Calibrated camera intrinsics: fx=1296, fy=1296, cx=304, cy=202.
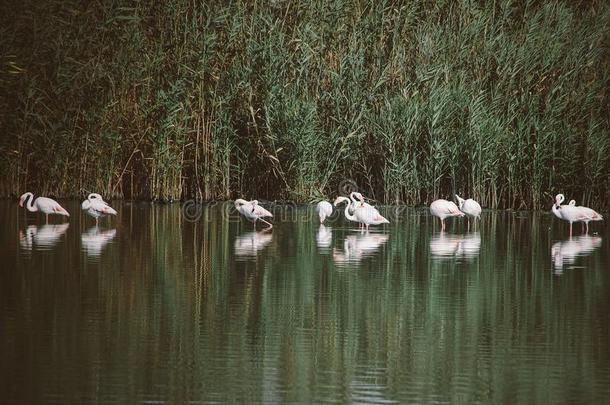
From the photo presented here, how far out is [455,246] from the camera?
1384 centimetres

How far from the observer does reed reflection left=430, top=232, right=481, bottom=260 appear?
12.7 meters

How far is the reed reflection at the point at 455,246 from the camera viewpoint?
502 inches

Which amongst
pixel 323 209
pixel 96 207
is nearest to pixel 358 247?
pixel 323 209

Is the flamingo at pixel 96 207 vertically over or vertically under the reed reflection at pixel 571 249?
over

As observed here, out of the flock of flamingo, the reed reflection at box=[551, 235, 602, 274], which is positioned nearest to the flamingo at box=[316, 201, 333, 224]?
the flock of flamingo

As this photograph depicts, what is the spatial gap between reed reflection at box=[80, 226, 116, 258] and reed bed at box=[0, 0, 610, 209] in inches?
138

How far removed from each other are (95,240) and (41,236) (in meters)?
0.76

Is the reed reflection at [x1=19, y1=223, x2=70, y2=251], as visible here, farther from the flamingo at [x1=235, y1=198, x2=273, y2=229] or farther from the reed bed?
the reed bed

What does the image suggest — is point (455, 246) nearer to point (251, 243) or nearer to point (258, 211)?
point (251, 243)

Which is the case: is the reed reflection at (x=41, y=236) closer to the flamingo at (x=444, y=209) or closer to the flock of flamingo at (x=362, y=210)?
the flock of flamingo at (x=362, y=210)

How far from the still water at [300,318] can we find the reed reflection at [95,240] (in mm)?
22

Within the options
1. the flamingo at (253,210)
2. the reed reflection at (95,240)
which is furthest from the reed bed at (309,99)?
the reed reflection at (95,240)

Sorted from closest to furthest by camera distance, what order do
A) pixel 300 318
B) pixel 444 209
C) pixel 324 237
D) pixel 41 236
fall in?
pixel 300 318, pixel 41 236, pixel 324 237, pixel 444 209

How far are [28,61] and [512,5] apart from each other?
24.7 ft
